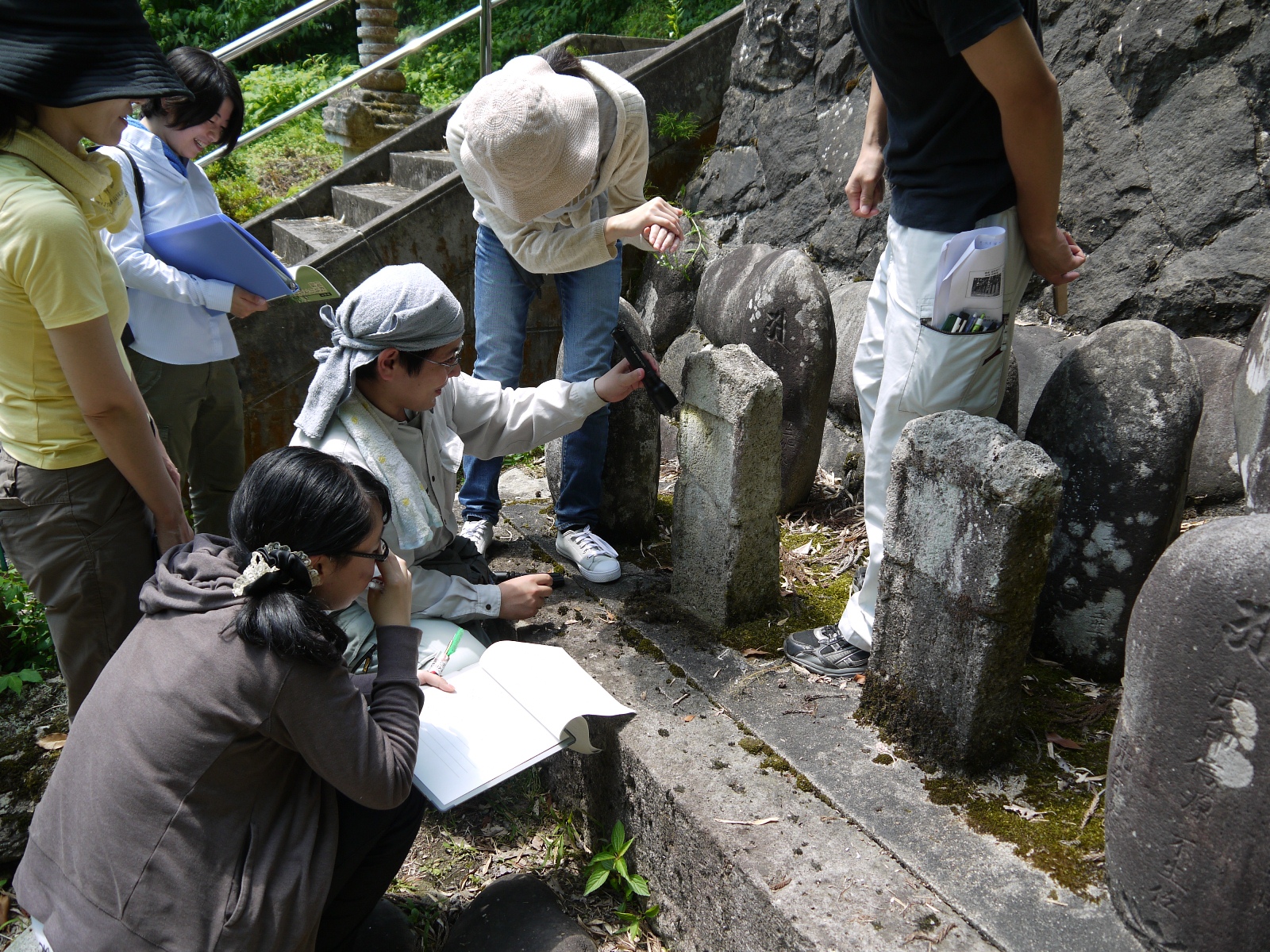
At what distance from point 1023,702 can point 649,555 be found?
1.40m

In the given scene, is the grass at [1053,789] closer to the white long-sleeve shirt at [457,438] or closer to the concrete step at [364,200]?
the white long-sleeve shirt at [457,438]

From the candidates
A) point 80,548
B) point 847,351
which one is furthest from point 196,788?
point 847,351

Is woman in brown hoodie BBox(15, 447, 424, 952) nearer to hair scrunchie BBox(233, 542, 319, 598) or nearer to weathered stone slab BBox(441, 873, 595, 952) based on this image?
hair scrunchie BBox(233, 542, 319, 598)

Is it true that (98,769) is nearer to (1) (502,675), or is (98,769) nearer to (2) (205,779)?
(2) (205,779)

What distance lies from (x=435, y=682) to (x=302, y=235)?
4.40 m

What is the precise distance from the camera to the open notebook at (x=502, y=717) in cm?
194

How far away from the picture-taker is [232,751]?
61.2 inches

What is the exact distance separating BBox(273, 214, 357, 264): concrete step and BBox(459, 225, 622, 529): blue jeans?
278cm

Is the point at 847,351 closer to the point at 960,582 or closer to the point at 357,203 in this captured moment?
the point at 960,582

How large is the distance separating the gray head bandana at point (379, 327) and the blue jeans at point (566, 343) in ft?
2.43

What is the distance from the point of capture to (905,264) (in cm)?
228

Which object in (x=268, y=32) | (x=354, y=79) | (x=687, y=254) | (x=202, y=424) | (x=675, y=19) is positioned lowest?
(x=202, y=424)

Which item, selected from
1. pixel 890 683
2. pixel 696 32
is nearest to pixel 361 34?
Result: pixel 696 32

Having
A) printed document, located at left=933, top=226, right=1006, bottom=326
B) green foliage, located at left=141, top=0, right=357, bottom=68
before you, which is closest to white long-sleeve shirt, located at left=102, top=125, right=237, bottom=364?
printed document, located at left=933, top=226, right=1006, bottom=326
